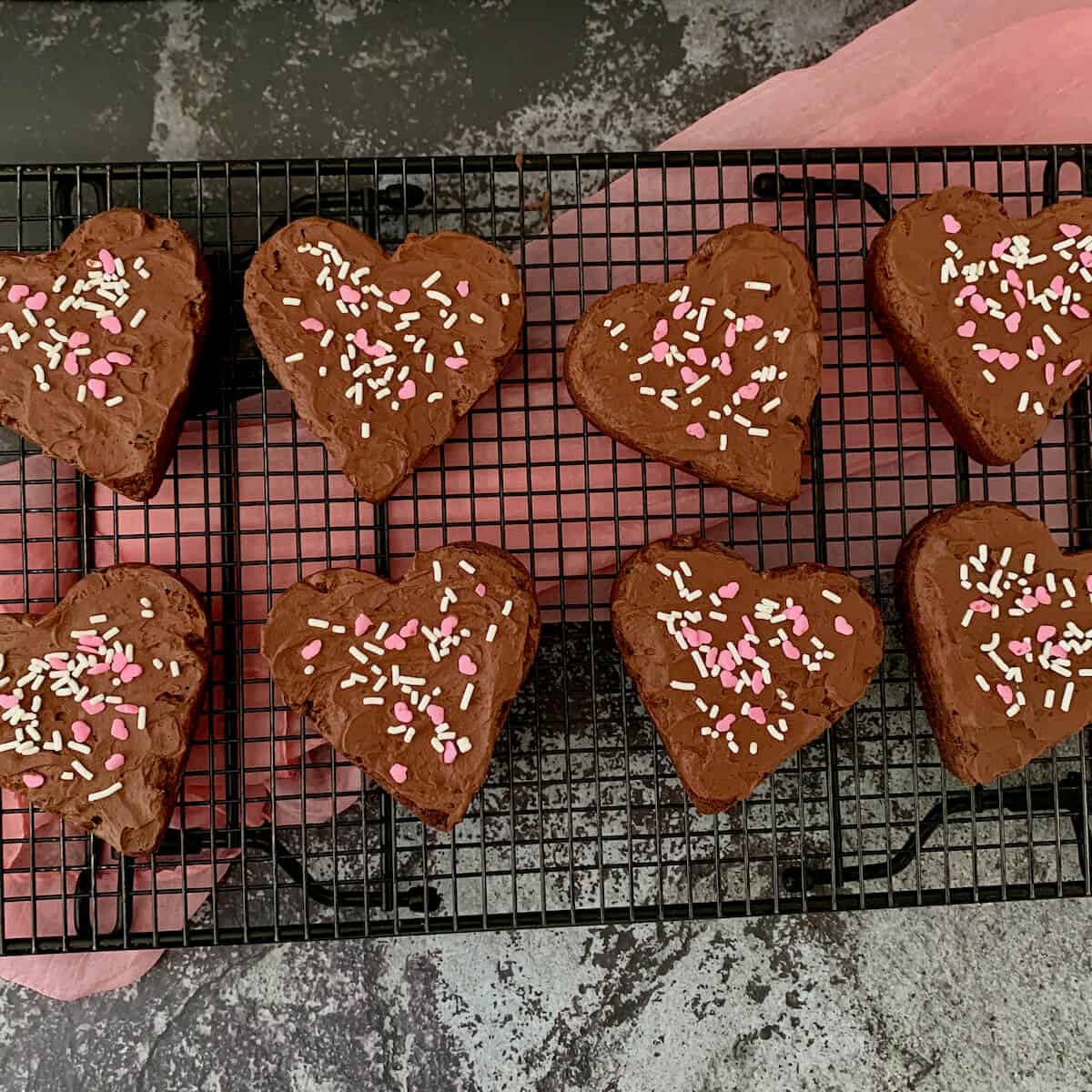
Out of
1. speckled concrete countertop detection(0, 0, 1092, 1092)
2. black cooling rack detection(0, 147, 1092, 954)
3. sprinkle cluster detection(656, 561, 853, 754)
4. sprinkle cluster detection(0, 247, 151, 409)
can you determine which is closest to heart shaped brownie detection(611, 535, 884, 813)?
sprinkle cluster detection(656, 561, 853, 754)

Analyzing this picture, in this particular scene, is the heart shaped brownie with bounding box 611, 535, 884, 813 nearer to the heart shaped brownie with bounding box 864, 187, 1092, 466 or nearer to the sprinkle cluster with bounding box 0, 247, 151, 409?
the heart shaped brownie with bounding box 864, 187, 1092, 466

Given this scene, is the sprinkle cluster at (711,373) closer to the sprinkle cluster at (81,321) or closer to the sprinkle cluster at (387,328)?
the sprinkle cluster at (387,328)

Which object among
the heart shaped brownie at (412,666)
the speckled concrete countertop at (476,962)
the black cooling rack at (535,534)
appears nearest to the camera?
the heart shaped brownie at (412,666)

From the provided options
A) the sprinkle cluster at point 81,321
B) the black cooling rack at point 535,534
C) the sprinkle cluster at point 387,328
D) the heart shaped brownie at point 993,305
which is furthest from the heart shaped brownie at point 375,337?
the heart shaped brownie at point 993,305

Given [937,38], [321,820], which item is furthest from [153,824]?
[937,38]

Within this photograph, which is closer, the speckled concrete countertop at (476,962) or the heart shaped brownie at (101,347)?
the heart shaped brownie at (101,347)

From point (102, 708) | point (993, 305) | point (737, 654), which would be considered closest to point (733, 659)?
point (737, 654)

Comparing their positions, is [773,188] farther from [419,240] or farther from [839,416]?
[419,240]
